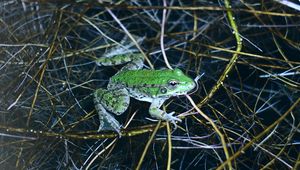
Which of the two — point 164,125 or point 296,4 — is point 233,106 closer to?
point 164,125

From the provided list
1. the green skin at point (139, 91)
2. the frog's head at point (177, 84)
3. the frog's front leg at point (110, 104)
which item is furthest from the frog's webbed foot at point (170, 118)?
the frog's front leg at point (110, 104)

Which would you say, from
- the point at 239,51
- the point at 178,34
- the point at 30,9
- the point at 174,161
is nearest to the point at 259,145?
the point at 174,161

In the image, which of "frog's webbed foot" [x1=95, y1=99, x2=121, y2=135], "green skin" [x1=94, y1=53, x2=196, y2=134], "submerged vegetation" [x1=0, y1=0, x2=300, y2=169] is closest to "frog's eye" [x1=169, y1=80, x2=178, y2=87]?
"green skin" [x1=94, y1=53, x2=196, y2=134]

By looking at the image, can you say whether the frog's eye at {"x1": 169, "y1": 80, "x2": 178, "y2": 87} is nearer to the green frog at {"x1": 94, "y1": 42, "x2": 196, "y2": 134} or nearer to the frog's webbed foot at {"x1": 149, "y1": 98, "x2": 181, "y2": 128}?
the green frog at {"x1": 94, "y1": 42, "x2": 196, "y2": 134}

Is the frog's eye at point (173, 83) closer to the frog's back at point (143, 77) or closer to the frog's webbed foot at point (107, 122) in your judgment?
the frog's back at point (143, 77)

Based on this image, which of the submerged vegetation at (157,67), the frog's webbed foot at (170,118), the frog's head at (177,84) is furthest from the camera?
the frog's head at (177,84)

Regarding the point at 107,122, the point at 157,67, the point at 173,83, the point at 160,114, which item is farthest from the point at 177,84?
the point at 107,122

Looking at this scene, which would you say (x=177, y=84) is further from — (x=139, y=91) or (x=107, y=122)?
(x=107, y=122)
